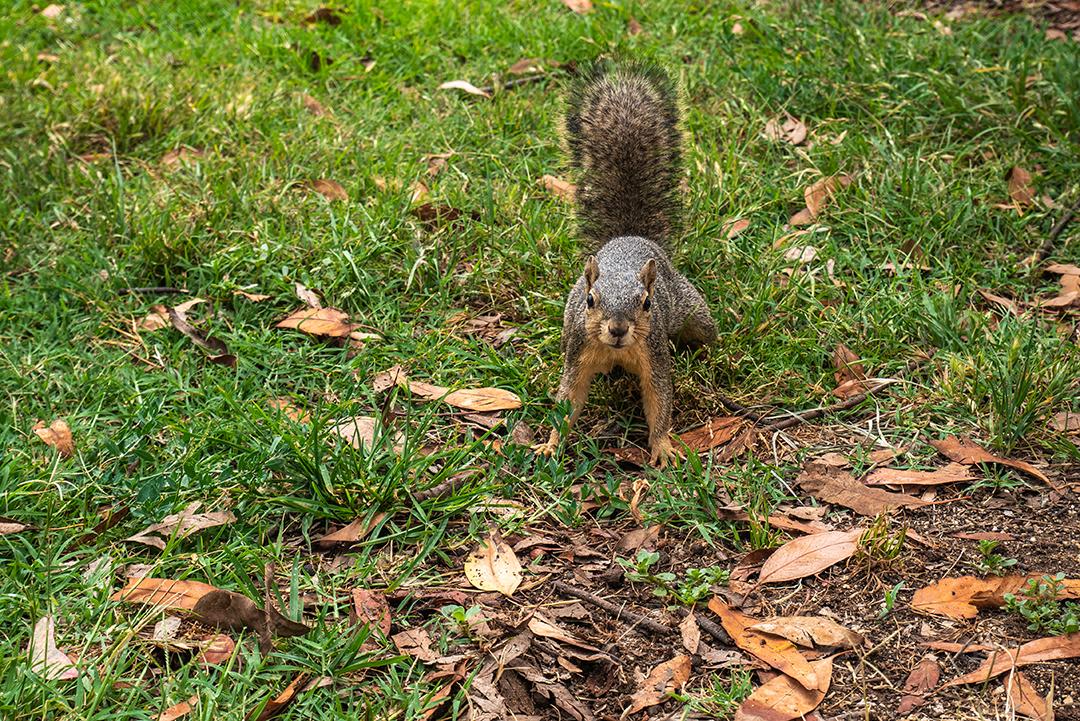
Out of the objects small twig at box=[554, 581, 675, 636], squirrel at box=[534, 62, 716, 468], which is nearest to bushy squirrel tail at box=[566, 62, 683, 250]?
squirrel at box=[534, 62, 716, 468]

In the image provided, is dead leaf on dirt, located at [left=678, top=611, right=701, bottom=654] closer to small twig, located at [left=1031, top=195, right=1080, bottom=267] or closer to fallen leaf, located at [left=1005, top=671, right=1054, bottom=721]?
fallen leaf, located at [left=1005, top=671, right=1054, bottom=721]

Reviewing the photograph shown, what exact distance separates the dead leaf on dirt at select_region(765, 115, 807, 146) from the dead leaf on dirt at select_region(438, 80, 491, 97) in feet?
4.39

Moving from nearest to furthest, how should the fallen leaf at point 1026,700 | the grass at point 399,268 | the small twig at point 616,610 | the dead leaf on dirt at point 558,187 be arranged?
the fallen leaf at point 1026,700 < the small twig at point 616,610 < the grass at point 399,268 < the dead leaf on dirt at point 558,187

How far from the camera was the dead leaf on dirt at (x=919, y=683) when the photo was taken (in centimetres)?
250

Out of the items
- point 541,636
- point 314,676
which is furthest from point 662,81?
point 314,676

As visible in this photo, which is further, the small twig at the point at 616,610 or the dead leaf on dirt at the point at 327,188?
the dead leaf on dirt at the point at 327,188

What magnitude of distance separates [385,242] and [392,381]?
30.3 inches

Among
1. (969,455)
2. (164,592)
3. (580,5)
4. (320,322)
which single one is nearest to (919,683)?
(969,455)

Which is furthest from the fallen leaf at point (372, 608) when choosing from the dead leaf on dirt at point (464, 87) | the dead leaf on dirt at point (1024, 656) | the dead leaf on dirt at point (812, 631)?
the dead leaf on dirt at point (464, 87)

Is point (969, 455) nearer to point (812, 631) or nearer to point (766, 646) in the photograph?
point (812, 631)

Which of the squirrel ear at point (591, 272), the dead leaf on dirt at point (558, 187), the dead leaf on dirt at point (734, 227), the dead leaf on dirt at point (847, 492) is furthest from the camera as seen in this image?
the dead leaf on dirt at point (558, 187)

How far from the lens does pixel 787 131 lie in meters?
4.89

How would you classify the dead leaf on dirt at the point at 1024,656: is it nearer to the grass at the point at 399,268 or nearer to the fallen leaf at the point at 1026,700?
the fallen leaf at the point at 1026,700

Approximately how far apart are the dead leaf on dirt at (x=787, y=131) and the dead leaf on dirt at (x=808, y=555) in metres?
2.33
